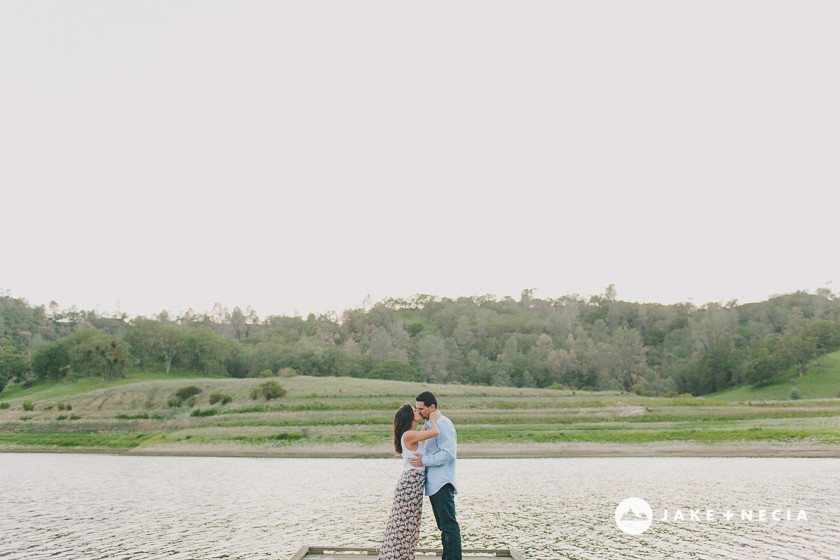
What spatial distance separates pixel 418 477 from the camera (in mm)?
11250

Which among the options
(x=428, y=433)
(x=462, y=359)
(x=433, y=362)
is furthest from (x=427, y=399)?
(x=462, y=359)

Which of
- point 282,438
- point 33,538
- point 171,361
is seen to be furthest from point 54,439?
point 171,361

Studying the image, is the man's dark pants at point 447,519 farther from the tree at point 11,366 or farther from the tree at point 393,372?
the tree at point 11,366

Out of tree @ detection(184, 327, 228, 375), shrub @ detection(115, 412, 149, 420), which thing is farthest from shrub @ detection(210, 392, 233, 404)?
tree @ detection(184, 327, 228, 375)

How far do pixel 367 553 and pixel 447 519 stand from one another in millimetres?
2947

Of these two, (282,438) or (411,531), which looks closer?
(411,531)

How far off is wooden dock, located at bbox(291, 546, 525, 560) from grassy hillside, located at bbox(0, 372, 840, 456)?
41783 millimetres

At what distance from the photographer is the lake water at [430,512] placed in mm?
18016

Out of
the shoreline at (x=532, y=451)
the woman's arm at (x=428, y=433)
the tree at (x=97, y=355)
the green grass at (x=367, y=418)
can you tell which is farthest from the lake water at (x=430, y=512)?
the tree at (x=97, y=355)

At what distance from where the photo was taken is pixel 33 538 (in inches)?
781

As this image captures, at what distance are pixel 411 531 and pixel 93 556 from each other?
442 inches

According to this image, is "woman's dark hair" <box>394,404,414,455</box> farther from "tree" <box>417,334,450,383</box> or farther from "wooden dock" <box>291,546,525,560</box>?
"tree" <box>417,334,450,383</box>

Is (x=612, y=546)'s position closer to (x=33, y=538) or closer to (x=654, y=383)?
(x=33, y=538)

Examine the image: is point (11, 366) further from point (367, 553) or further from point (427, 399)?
point (427, 399)
